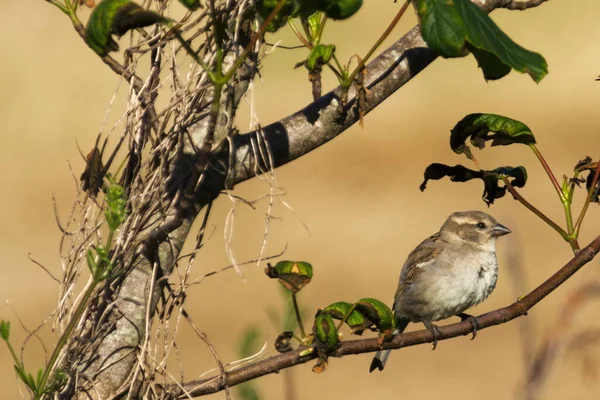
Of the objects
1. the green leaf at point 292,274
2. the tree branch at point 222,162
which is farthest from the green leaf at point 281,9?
the green leaf at point 292,274

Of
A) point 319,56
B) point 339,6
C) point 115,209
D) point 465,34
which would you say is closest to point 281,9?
point 339,6

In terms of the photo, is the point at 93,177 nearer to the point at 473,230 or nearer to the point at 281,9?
the point at 281,9

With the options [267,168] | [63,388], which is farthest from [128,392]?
[267,168]

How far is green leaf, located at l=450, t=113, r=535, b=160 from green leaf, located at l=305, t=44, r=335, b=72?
494mm

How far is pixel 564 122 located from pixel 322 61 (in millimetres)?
14547

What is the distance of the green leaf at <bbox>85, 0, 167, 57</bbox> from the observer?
2.16 metres

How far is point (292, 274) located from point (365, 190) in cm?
1212

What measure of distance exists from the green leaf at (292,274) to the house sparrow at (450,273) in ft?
9.48

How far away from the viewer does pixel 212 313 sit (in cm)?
1115

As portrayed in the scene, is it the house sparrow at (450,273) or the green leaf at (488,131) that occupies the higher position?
the green leaf at (488,131)

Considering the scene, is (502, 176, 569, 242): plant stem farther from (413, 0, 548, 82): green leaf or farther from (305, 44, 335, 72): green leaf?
(305, 44, 335, 72): green leaf

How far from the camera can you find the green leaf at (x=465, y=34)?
229cm

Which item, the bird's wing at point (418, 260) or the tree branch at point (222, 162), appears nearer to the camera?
the tree branch at point (222, 162)

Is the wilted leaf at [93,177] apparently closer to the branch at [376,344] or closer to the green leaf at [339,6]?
the branch at [376,344]
